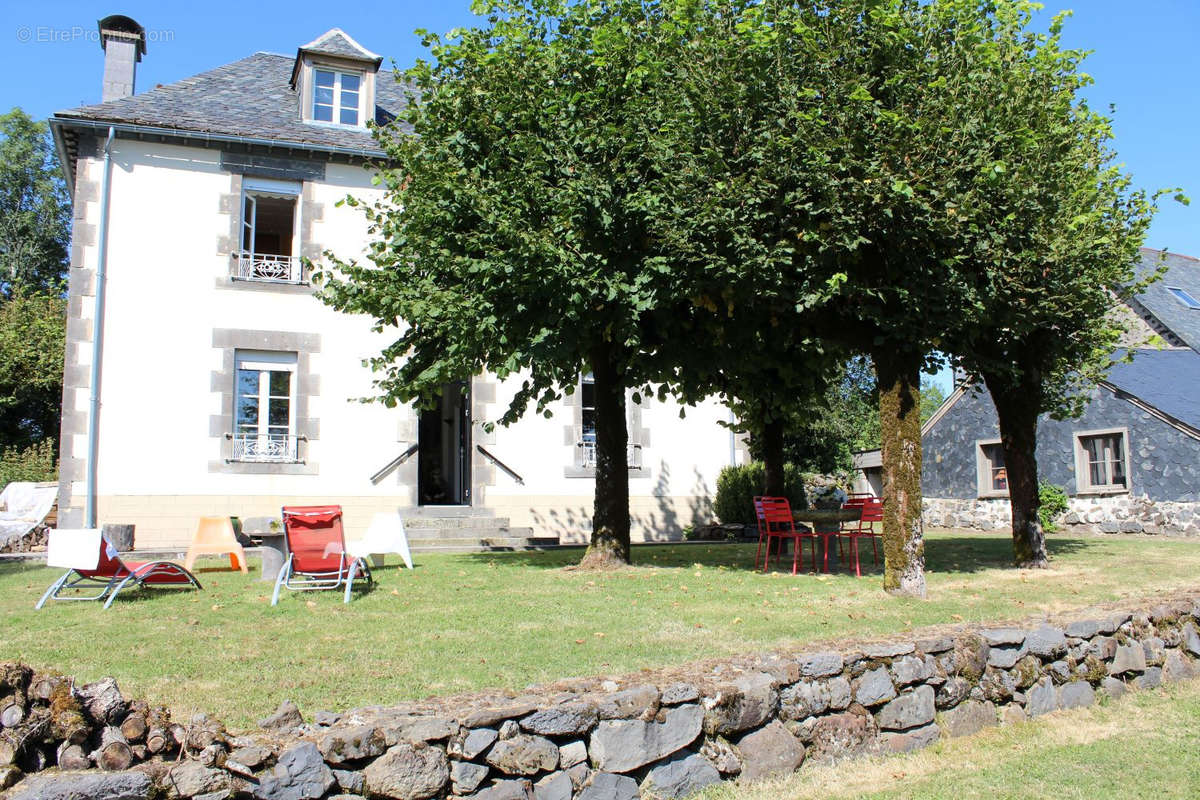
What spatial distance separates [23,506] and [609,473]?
10.8m

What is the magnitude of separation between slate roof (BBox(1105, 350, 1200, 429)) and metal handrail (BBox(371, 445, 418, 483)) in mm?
13244

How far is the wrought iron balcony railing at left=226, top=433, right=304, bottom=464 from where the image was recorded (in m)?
14.3

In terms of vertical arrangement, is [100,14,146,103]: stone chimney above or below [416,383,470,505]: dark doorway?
above

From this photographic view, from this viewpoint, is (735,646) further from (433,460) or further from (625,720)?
(433,460)

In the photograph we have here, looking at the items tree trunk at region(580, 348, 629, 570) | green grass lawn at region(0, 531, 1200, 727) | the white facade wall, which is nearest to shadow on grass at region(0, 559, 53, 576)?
green grass lawn at region(0, 531, 1200, 727)

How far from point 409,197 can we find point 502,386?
6337 mm

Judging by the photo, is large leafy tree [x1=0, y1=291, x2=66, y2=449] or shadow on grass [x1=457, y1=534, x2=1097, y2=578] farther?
large leafy tree [x1=0, y1=291, x2=66, y2=449]

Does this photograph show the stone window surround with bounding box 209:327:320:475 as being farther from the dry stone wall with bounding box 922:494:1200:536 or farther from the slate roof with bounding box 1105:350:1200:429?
the slate roof with bounding box 1105:350:1200:429

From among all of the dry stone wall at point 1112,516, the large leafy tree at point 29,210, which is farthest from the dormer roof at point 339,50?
the large leafy tree at point 29,210

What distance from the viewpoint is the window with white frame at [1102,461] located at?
55.5 ft

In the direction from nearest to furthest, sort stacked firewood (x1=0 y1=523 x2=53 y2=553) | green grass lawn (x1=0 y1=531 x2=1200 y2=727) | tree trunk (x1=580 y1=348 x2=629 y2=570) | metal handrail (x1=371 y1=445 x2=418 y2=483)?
green grass lawn (x1=0 y1=531 x2=1200 y2=727)
tree trunk (x1=580 y1=348 x2=629 y2=570)
stacked firewood (x1=0 y1=523 x2=53 y2=553)
metal handrail (x1=371 y1=445 x2=418 y2=483)

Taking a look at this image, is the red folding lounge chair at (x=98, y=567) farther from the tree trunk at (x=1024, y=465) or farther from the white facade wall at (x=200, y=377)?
the tree trunk at (x=1024, y=465)

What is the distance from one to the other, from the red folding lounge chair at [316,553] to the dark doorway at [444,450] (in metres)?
7.80

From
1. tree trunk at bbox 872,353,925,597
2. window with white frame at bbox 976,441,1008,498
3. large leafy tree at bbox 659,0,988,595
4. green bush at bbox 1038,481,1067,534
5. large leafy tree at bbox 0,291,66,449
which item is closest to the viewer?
large leafy tree at bbox 659,0,988,595
